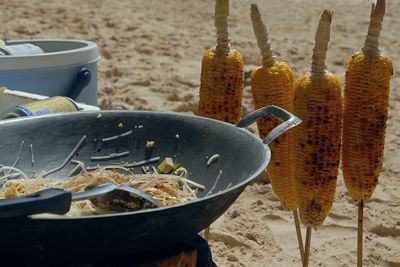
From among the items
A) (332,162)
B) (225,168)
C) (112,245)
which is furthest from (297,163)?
(112,245)

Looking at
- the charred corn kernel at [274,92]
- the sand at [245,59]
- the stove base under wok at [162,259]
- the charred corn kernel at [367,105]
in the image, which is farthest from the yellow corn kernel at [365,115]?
the sand at [245,59]

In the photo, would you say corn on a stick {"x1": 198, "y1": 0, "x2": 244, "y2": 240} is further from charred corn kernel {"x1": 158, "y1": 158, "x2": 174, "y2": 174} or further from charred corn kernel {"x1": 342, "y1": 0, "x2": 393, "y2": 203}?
charred corn kernel {"x1": 158, "y1": 158, "x2": 174, "y2": 174}

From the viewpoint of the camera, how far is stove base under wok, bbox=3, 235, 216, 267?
1.67 metres

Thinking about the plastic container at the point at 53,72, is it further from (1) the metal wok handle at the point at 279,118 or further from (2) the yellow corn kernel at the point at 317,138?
(1) the metal wok handle at the point at 279,118

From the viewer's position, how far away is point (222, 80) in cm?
268

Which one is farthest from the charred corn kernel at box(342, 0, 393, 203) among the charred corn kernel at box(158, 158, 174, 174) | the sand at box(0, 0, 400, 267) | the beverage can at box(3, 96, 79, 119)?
the sand at box(0, 0, 400, 267)

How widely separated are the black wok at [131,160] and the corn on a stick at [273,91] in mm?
473

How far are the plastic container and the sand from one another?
1063mm

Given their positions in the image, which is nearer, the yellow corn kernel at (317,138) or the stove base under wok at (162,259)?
the stove base under wok at (162,259)

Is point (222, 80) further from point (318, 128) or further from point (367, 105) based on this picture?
point (367, 105)

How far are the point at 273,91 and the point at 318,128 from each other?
216 mm

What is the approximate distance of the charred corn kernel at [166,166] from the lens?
7.15ft

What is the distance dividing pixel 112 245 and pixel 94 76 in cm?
245

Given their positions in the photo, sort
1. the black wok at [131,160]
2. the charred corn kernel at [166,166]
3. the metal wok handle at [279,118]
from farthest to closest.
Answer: the charred corn kernel at [166,166]
the metal wok handle at [279,118]
the black wok at [131,160]
